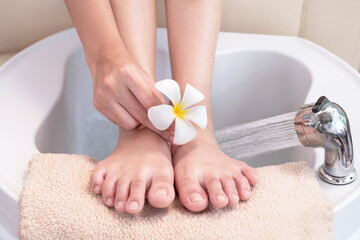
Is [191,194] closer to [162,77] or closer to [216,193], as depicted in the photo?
[216,193]

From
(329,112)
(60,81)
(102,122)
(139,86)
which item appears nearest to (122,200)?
(139,86)

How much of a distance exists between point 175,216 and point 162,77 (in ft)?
2.02

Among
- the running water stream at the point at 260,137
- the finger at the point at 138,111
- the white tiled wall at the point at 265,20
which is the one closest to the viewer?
the finger at the point at 138,111

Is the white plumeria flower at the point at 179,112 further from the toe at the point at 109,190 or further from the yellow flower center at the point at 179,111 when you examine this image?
the toe at the point at 109,190

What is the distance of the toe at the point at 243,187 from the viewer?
0.69 m

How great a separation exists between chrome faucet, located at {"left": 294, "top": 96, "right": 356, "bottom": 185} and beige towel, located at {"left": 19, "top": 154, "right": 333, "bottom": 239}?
48mm

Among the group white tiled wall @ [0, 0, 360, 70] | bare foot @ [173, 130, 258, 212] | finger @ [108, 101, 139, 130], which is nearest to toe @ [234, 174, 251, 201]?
bare foot @ [173, 130, 258, 212]

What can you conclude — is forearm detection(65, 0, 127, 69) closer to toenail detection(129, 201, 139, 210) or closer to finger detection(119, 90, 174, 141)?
finger detection(119, 90, 174, 141)

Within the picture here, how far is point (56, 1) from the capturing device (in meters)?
1.19

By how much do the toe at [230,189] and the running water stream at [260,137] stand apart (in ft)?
0.60

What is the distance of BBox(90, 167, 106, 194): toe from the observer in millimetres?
702

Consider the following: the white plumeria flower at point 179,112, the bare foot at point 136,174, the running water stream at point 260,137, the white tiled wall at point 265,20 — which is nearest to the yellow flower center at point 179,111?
the white plumeria flower at point 179,112

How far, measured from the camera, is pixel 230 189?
27.2 inches

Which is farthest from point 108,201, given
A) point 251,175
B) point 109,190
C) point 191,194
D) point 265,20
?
point 265,20
